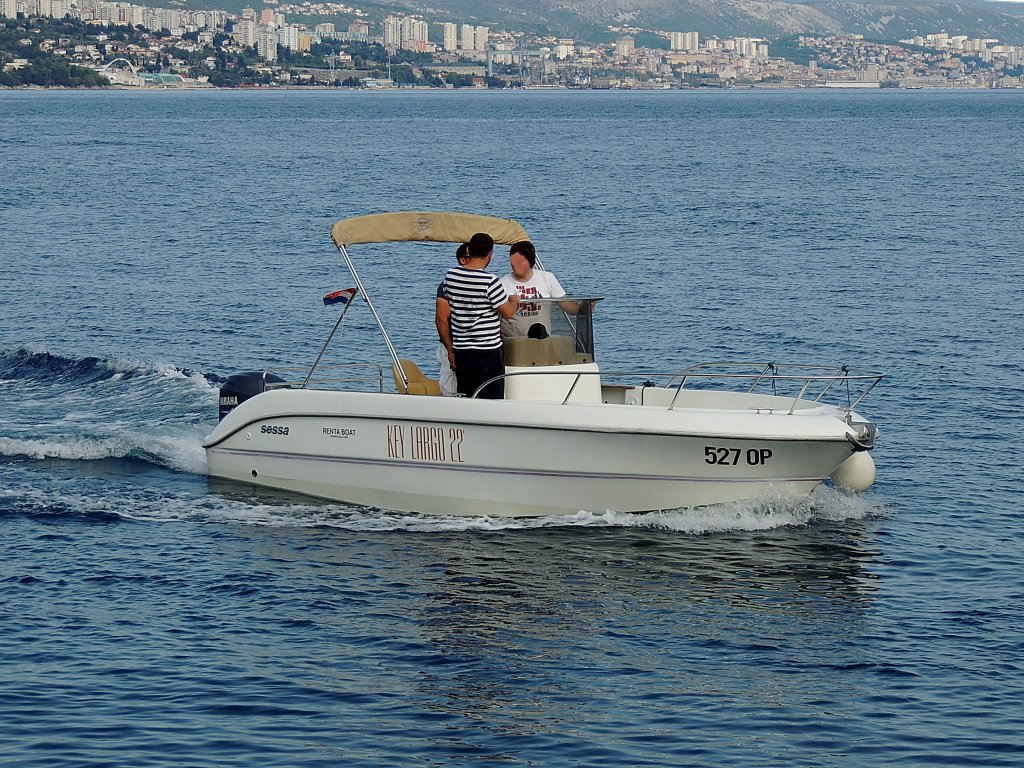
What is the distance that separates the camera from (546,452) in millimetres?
13070

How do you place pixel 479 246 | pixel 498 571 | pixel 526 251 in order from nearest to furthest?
1. pixel 498 571
2. pixel 479 246
3. pixel 526 251

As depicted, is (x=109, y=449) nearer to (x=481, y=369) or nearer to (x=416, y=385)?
(x=416, y=385)

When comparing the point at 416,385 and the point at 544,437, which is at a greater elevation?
the point at 416,385

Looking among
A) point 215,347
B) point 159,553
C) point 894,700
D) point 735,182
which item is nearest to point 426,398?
point 159,553

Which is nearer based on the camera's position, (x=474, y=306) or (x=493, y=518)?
(x=474, y=306)

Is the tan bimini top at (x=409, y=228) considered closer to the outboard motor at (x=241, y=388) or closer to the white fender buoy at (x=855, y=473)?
the outboard motor at (x=241, y=388)

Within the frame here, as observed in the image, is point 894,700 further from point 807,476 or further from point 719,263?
point 719,263

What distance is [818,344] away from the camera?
23.6 m

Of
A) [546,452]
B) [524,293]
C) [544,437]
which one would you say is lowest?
[546,452]

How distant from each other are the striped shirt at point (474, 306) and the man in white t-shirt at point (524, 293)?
26cm

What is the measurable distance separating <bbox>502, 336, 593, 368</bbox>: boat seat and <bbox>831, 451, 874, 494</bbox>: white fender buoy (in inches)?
99.8

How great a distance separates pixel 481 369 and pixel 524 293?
0.82 m

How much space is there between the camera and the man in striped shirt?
512 inches

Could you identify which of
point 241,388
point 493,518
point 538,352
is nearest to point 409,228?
point 538,352
